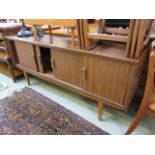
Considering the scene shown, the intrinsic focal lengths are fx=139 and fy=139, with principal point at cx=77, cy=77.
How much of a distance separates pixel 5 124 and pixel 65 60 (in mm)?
954

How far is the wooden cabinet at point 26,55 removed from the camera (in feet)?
5.77

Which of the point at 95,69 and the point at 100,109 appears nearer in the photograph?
the point at 95,69

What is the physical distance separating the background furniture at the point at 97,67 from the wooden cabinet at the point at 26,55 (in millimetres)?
14

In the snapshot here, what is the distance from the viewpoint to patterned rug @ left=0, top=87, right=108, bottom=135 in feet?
4.61

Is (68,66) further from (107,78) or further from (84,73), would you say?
(107,78)

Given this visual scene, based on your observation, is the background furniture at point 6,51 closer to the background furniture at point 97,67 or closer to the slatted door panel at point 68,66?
the background furniture at point 97,67

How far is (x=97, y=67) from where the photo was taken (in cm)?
119

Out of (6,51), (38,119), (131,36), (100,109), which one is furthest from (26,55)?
(131,36)

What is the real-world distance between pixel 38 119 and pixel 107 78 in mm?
912

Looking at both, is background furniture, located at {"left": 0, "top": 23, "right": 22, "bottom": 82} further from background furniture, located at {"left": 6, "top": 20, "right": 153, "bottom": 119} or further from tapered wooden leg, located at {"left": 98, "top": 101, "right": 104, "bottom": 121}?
tapered wooden leg, located at {"left": 98, "top": 101, "right": 104, "bottom": 121}

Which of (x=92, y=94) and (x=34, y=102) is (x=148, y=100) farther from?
(x=34, y=102)

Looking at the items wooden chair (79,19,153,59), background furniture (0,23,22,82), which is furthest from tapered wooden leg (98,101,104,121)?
background furniture (0,23,22,82)

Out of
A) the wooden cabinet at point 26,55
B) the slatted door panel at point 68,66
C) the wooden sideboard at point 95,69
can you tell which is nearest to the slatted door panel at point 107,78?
the wooden sideboard at point 95,69

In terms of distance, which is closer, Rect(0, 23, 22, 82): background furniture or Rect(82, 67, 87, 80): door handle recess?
Rect(82, 67, 87, 80): door handle recess
